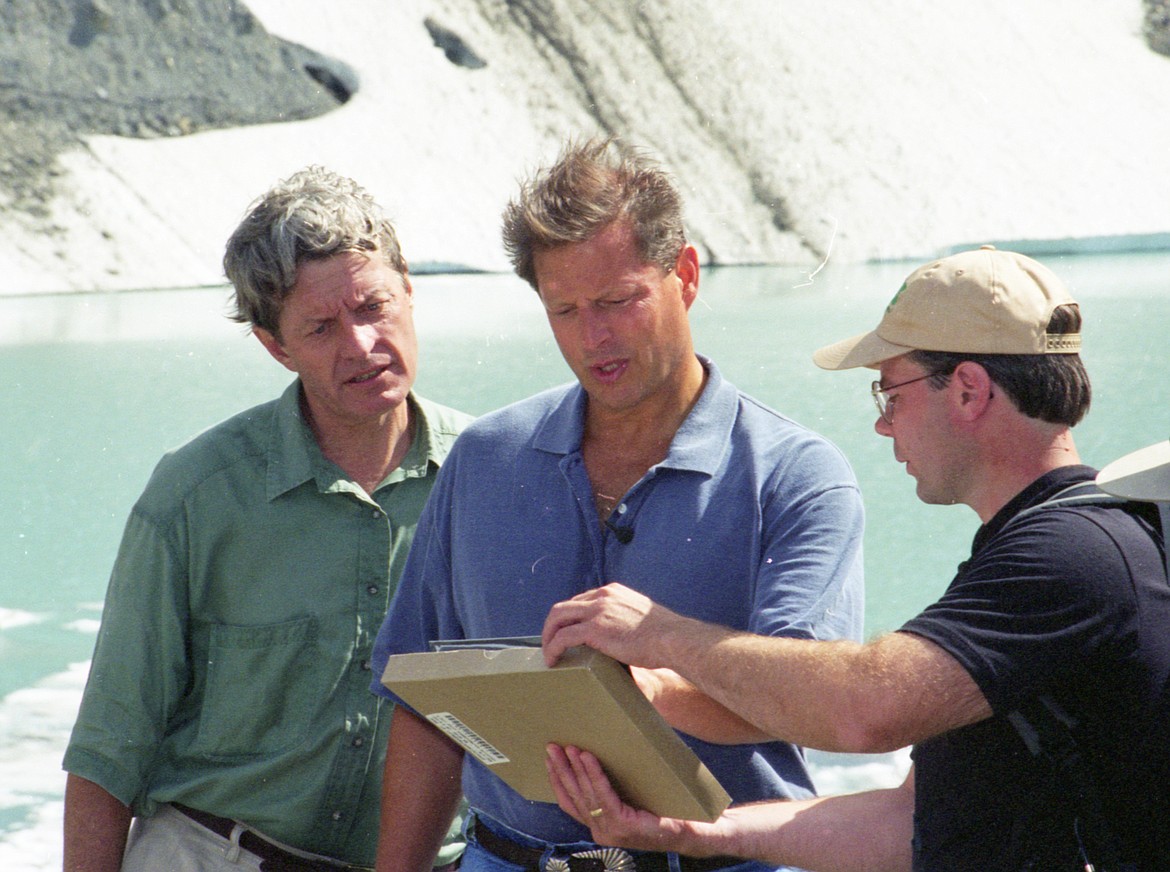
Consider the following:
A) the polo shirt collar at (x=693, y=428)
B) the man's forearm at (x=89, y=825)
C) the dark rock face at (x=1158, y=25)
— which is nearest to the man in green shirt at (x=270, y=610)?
the man's forearm at (x=89, y=825)

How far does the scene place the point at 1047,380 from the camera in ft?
5.14

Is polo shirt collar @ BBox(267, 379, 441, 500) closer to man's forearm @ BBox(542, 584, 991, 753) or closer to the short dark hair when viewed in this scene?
man's forearm @ BBox(542, 584, 991, 753)

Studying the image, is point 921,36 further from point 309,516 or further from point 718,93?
point 309,516

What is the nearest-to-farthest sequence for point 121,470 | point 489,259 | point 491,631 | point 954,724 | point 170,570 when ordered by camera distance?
point 954,724, point 491,631, point 170,570, point 121,470, point 489,259

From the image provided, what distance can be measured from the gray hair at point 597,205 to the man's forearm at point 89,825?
1.09 m

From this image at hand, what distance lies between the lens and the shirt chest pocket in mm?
2268

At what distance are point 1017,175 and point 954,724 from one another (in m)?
25.0

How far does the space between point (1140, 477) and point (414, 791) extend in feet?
3.86

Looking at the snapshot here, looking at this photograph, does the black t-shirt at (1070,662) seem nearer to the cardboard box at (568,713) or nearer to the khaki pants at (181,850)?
the cardboard box at (568,713)

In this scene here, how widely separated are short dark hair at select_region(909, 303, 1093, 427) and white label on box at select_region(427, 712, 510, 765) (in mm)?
758

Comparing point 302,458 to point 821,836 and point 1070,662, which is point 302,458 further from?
point 1070,662

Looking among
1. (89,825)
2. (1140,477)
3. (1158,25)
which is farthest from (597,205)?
(1158,25)

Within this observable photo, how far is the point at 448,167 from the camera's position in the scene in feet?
79.6

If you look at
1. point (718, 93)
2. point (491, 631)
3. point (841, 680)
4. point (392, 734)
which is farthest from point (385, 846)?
point (718, 93)
